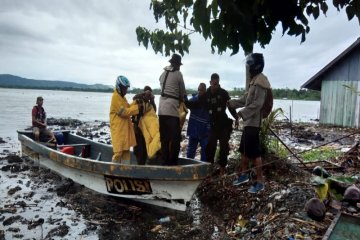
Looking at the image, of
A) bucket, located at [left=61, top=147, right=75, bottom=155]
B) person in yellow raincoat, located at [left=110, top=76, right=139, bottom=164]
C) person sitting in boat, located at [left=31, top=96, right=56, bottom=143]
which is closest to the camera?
person in yellow raincoat, located at [left=110, top=76, right=139, bottom=164]

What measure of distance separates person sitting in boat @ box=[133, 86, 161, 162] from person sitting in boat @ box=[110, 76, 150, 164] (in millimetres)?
183

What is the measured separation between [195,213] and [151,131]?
161 cm

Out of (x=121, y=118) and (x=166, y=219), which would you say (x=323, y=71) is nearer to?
(x=121, y=118)

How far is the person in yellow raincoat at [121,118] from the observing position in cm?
592

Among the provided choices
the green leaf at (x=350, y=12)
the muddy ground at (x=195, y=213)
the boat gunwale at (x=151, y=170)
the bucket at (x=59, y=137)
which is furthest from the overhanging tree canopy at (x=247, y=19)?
the bucket at (x=59, y=137)

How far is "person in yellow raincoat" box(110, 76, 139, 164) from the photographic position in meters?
5.92

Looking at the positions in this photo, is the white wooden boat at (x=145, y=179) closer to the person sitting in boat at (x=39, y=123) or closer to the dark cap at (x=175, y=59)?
the dark cap at (x=175, y=59)

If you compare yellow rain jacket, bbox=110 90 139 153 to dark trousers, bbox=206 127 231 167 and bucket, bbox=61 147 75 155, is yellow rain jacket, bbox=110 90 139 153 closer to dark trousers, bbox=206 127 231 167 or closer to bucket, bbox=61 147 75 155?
dark trousers, bbox=206 127 231 167

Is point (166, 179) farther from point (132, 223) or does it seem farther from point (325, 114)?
point (325, 114)

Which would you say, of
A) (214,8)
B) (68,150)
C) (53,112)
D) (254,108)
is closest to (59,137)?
(68,150)

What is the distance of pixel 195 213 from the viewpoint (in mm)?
5855

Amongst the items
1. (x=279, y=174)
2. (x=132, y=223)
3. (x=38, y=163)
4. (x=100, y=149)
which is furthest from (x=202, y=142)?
(x=38, y=163)

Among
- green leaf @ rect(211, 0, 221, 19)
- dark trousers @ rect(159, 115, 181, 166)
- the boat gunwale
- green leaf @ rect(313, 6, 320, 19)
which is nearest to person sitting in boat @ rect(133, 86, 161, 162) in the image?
dark trousers @ rect(159, 115, 181, 166)

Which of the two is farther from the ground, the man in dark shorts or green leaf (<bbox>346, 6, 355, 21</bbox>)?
green leaf (<bbox>346, 6, 355, 21</bbox>)
